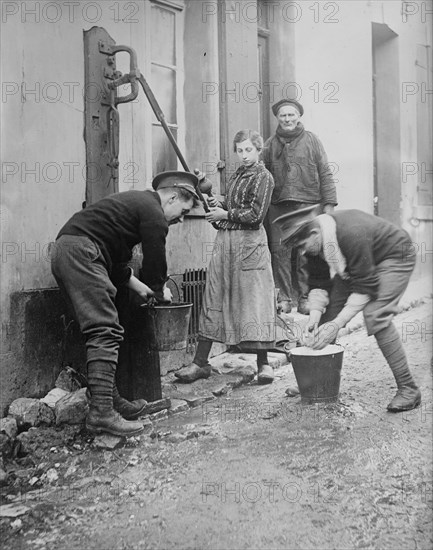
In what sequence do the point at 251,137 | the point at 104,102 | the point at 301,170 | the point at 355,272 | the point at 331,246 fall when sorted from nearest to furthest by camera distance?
the point at 331,246 → the point at 355,272 → the point at 104,102 → the point at 301,170 → the point at 251,137

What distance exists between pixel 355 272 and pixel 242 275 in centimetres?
130

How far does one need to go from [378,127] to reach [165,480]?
Result: 8.57 ft

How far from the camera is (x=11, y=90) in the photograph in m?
3.36

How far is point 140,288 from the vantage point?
3.54 m

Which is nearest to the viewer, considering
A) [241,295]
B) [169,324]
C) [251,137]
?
[169,324]

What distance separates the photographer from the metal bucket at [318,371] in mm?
3451

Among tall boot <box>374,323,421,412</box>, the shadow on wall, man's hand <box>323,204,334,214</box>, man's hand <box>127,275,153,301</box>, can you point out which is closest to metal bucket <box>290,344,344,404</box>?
tall boot <box>374,323,421,412</box>

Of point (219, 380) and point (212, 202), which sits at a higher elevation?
point (212, 202)

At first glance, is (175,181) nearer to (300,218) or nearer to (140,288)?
(140,288)

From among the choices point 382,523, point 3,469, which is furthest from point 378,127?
point 3,469

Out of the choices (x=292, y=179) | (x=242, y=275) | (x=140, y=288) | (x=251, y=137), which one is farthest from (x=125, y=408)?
(x=251, y=137)

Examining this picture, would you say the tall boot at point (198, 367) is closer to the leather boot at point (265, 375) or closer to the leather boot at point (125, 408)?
the leather boot at point (265, 375)

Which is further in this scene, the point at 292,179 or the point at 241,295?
the point at 241,295

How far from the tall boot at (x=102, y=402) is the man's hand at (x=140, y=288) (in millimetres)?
551
